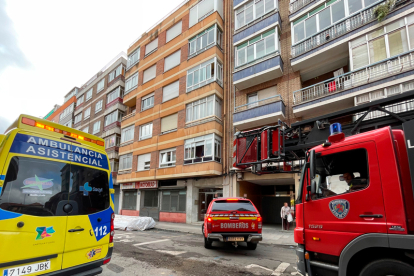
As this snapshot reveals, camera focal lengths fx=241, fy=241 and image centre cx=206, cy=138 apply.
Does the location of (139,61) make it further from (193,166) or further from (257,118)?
(257,118)

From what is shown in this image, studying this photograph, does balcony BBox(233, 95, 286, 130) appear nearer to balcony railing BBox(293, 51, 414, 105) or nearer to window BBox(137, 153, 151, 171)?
balcony railing BBox(293, 51, 414, 105)

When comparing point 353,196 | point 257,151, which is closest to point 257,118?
point 257,151

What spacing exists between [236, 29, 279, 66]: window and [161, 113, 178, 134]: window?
22.7 ft

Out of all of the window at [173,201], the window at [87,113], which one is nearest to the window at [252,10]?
the window at [173,201]

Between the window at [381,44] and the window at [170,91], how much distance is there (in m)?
13.3

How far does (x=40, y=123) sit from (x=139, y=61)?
23.7 meters

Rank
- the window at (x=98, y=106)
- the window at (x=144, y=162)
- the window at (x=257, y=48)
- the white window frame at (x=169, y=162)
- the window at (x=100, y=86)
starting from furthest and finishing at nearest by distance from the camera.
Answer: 1. the window at (x=100, y=86)
2. the window at (x=98, y=106)
3. the window at (x=144, y=162)
4. the white window frame at (x=169, y=162)
5. the window at (x=257, y=48)

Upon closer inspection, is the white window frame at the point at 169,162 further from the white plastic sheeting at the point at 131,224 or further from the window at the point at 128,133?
the white plastic sheeting at the point at 131,224

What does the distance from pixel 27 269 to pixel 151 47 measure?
24641 millimetres

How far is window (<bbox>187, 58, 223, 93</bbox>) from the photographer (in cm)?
1839

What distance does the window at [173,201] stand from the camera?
1934cm

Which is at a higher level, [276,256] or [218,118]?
[218,118]

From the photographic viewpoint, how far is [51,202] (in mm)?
3627

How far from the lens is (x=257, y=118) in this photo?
1550cm
